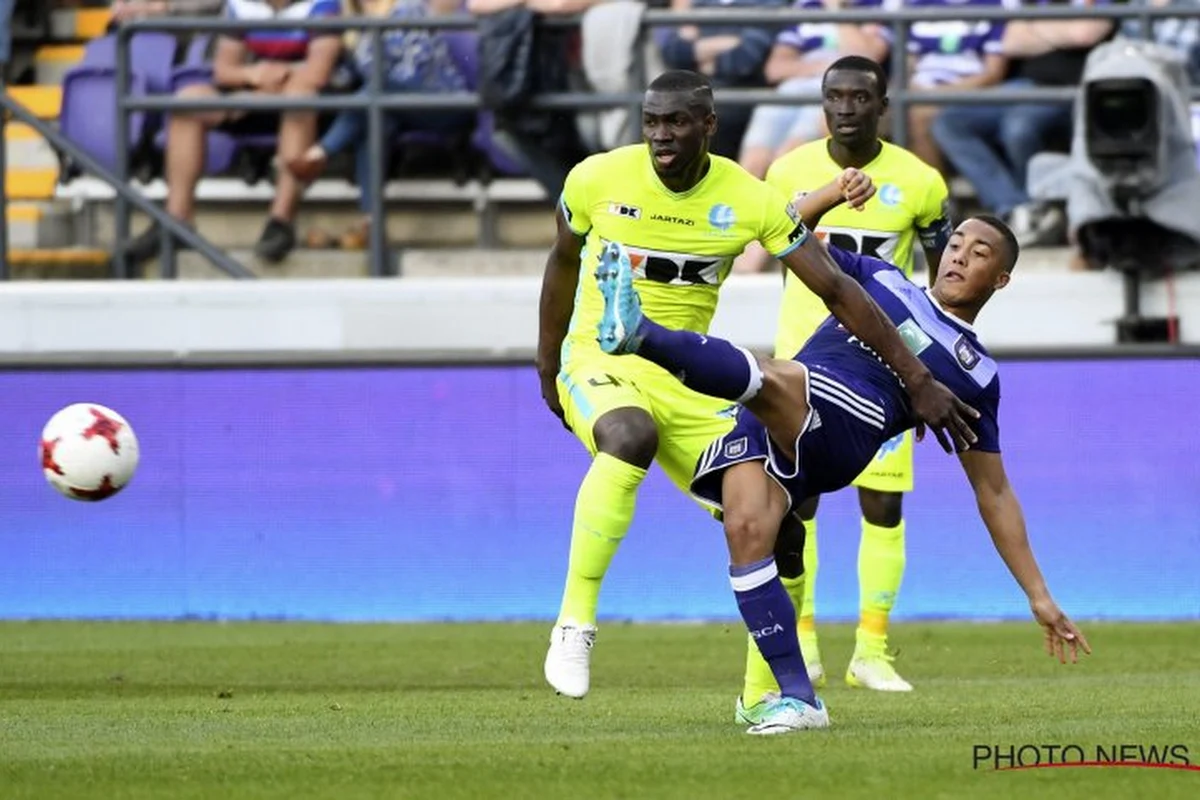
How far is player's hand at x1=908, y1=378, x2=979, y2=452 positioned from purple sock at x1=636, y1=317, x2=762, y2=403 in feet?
1.68

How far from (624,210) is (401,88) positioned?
23.1ft

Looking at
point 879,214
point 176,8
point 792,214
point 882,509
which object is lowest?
point 882,509

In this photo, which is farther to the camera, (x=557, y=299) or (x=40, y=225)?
(x=40, y=225)

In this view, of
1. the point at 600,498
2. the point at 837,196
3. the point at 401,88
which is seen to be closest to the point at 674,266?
the point at 837,196

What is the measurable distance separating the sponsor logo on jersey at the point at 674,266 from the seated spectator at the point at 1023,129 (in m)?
6.17

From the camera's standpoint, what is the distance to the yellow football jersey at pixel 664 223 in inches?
344

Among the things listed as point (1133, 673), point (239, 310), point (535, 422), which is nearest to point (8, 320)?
point (239, 310)

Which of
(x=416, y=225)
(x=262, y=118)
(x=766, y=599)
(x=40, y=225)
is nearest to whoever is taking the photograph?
(x=766, y=599)

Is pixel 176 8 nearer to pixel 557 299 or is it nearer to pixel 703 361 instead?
pixel 557 299

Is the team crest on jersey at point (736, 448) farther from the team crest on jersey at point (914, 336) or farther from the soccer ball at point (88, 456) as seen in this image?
the soccer ball at point (88, 456)

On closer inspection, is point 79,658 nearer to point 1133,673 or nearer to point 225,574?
point 225,574

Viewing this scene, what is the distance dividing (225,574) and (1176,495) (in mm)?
5445

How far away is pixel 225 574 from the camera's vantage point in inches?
581

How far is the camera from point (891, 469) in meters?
10.6
